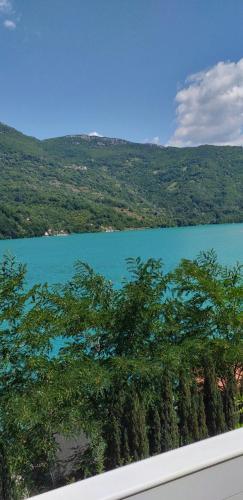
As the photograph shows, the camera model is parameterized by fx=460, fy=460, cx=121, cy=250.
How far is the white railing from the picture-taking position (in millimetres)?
1056

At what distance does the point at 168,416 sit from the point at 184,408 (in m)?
0.36

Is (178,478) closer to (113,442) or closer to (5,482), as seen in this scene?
(5,482)

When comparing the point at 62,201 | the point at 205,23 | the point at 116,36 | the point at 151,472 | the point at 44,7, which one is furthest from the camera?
the point at 62,201

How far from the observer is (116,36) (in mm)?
12297

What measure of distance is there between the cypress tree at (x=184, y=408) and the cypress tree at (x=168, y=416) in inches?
9.1

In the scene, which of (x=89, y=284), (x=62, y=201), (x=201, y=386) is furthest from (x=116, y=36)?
(x=62, y=201)

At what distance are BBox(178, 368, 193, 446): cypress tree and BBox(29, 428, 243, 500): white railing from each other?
6.29 metres

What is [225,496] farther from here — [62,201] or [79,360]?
[62,201]

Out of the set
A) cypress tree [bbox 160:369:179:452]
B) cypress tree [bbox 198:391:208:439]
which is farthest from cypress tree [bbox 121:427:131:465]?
cypress tree [bbox 198:391:208:439]

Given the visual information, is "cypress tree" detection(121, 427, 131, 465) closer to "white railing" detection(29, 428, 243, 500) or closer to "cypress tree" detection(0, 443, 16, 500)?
"cypress tree" detection(0, 443, 16, 500)

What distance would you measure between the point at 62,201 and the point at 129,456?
135154 millimetres

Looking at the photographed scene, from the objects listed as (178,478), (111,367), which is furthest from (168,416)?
(178,478)

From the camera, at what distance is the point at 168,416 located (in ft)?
23.7

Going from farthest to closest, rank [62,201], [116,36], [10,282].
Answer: [62,201] < [116,36] < [10,282]
